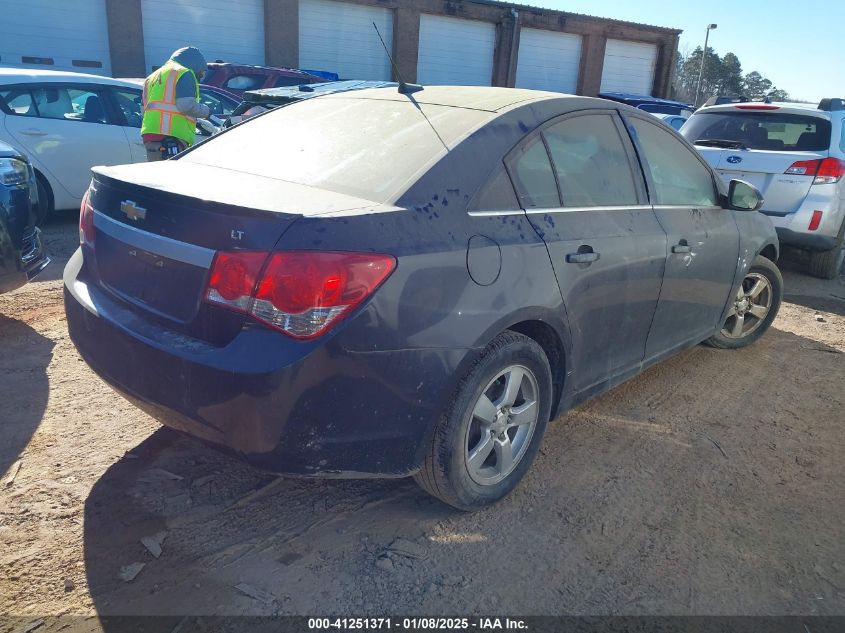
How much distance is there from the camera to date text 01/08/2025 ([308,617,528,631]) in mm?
2193

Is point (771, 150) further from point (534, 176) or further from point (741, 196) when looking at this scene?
point (534, 176)

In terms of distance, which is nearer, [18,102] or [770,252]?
[770,252]

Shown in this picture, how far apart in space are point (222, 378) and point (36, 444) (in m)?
1.52

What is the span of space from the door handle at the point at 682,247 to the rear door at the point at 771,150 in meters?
3.72

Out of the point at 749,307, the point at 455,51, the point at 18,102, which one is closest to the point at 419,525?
the point at 749,307

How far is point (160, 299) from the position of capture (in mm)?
2449

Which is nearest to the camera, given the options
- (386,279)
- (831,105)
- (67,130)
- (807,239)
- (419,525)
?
(386,279)

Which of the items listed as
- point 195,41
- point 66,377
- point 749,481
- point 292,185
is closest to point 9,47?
point 195,41

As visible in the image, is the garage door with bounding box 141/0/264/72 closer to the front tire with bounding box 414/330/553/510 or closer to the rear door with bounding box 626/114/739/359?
the rear door with bounding box 626/114/739/359

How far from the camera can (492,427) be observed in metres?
2.76

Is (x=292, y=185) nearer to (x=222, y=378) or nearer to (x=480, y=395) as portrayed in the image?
(x=222, y=378)

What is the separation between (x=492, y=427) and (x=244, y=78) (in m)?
11.9

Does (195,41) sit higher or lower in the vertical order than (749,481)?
higher

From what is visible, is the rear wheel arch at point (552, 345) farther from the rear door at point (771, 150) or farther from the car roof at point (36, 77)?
the car roof at point (36, 77)
